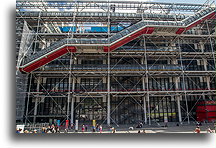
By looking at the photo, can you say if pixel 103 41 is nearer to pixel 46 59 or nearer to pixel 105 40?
pixel 105 40

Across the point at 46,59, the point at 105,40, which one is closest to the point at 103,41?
the point at 105,40

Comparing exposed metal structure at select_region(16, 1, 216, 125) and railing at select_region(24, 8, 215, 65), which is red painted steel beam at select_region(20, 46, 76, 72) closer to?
exposed metal structure at select_region(16, 1, 216, 125)

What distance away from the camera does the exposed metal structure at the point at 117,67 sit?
15.2m

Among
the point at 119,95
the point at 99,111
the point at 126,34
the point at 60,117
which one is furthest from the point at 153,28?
the point at 60,117

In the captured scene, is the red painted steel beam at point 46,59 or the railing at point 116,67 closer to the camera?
the red painted steel beam at point 46,59

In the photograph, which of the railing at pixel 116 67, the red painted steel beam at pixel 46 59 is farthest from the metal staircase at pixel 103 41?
the railing at pixel 116 67

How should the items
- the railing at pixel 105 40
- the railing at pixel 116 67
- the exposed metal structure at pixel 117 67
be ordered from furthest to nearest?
1. the railing at pixel 116 67
2. the exposed metal structure at pixel 117 67
3. the railing at pixel 105 40

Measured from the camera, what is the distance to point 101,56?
17.5 metres

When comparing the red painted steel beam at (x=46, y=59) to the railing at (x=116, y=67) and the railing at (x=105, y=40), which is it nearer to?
the railing at (x=105, y=40)

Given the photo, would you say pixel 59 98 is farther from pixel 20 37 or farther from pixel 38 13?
pixel 38 13

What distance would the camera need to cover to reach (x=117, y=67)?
1603 centimetres

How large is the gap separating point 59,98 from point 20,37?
7244 millimetres

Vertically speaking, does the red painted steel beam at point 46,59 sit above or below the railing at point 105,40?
below

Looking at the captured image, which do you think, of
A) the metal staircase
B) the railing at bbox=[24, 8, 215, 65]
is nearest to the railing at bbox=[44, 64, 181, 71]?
the metal staircase
